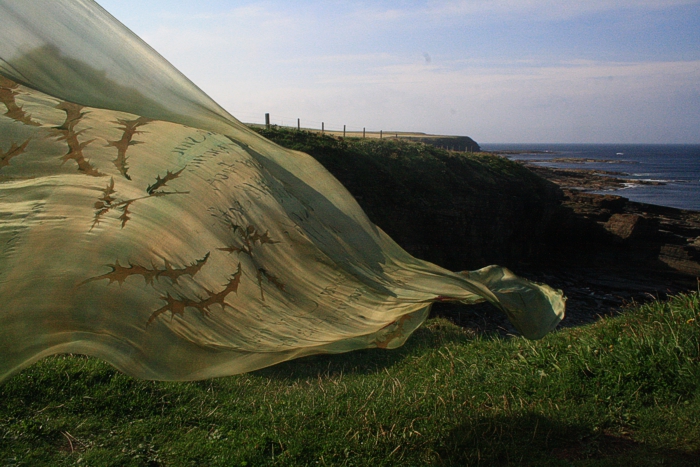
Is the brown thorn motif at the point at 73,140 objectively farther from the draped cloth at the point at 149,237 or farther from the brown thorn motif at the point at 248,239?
the brown thorn motif at the point at 248,239

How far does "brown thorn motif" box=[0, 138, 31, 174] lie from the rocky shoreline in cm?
1772

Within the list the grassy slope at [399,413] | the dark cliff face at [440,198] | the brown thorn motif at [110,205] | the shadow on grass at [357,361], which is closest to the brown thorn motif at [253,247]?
the brown thorn motif at [110,205]

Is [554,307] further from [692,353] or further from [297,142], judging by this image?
[297,142]

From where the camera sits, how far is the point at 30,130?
7.87 feet

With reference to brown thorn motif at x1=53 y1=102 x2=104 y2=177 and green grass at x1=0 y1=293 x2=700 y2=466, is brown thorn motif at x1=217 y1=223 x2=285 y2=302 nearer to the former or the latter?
brown thorn motif at x1=53 y1=102 x2=104 y2=177

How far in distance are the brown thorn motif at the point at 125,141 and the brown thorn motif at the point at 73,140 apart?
0.10 metres

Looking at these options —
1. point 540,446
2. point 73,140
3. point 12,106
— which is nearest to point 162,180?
point 73,140

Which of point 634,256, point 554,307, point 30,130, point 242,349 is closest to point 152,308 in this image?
point 242,349

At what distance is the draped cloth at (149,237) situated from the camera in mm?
2232

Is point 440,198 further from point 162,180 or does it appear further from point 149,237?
point 149,237

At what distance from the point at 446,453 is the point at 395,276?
1.82 meters

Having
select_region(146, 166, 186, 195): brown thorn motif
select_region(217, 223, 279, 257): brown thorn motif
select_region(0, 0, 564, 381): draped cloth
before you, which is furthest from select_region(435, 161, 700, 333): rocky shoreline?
select_region(146, 166, 186, 195): brown thorn motif

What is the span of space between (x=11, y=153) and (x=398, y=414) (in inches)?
145

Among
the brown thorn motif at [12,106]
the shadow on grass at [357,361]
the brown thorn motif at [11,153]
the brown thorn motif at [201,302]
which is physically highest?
the brown thorn motif at [12,106]
